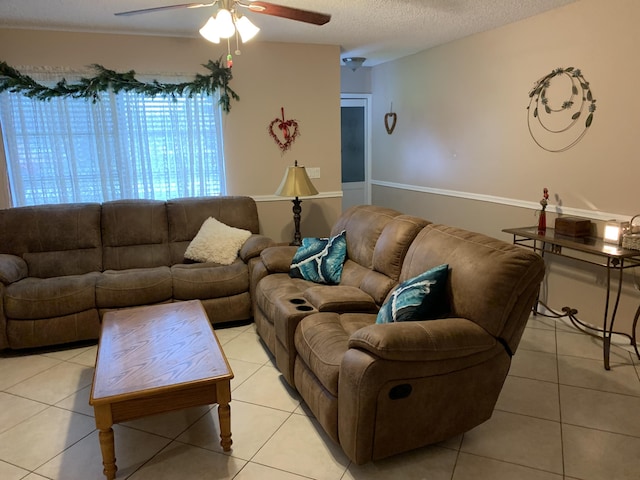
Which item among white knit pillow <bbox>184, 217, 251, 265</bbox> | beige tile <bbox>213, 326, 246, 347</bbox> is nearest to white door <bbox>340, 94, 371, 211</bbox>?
white knit pillow <bbox>184, 217, 251, 265</bbox>

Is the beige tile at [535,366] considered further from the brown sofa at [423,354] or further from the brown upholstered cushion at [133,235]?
the brown upholstered cushion at [133,235]

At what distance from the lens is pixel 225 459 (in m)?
2.15

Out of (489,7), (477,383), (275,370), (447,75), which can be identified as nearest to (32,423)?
(275,370)

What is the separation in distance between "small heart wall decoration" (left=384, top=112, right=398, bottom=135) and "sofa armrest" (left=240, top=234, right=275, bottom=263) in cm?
286

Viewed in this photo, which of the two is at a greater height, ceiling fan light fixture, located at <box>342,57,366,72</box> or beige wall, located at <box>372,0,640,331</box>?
ceiling fan light fixture, located at <box>342,57,366,72</box>

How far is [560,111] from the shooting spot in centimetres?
355

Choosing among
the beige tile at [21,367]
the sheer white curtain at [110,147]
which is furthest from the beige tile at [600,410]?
the sheer white curtain at [110,147]

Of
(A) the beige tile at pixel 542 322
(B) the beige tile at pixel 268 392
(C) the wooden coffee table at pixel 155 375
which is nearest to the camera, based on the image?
(C) the wooden coffee table at pixel 155 375

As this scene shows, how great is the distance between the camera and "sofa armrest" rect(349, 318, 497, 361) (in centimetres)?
184

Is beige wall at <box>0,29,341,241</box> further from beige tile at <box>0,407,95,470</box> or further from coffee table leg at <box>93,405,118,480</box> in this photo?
coffee table leg at <box>93,405,118,480</box>

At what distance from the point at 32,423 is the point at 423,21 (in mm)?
4060

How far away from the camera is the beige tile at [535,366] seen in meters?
2.87

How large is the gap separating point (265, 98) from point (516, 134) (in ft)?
7.98

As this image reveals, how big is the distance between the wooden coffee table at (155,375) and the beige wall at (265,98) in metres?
2.29
